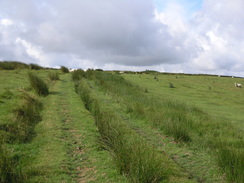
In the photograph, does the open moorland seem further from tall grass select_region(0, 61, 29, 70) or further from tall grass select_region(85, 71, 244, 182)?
tall grass select_region(0, 61, 29, 70)

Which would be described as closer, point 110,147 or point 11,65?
point 110,147

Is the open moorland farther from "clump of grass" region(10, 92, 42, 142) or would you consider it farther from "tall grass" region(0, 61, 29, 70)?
"tall grass" region(0, 61, 29, 70)

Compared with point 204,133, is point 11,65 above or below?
above

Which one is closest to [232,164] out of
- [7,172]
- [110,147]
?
[110,147]

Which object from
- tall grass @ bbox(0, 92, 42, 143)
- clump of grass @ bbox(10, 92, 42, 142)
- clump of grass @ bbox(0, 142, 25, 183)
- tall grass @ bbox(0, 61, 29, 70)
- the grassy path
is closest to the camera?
clump of grass @ bbox(0, 142, 25, 183)

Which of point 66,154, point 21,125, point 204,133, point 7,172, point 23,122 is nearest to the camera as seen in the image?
point 7,172

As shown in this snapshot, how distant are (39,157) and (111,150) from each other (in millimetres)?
1570

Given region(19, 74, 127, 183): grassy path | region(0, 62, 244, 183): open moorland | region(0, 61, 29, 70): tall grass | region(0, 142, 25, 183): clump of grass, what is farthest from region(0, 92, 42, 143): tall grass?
region(0, 61, 29, 70): tall grass

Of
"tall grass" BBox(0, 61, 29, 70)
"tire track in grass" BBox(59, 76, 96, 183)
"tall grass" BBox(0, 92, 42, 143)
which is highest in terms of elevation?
"tall grass" BBox(0, 61, 29, 70)

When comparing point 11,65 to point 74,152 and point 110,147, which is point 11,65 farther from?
point 110,147

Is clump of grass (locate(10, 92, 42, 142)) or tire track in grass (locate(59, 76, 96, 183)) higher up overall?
clump of grass (locate(10, 92, 42, 142))

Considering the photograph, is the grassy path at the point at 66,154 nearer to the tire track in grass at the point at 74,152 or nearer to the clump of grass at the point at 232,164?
the tire track in grass at the point at 74,152

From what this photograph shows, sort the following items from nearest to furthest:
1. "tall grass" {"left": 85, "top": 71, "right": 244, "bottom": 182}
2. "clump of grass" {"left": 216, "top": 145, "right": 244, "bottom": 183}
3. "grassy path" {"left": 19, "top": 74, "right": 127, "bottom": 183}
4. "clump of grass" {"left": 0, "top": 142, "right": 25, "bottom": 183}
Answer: "clump of grass" {"left": 0, "top": 142, "right": 25, "bottom": 183}
"clump of grass" {"left": 216, "top": 145, "right": 244, "bottom": 183}
"grassy path" {"left": 19, "top": 74, "right": 127, "bottom": 183}
"tall grass" {"left": 85, "top": 71, "right": 244, "bottom": 182}

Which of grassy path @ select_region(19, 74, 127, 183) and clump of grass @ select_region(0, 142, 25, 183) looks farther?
grassy path @ select_region(19, 74, 127, 183)
